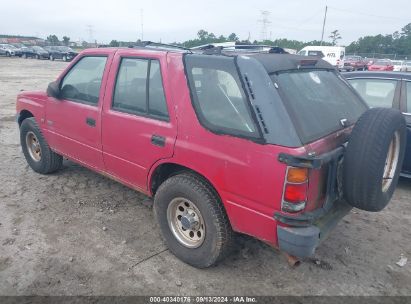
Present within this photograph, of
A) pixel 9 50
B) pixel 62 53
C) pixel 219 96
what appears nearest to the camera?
pixel 219 96

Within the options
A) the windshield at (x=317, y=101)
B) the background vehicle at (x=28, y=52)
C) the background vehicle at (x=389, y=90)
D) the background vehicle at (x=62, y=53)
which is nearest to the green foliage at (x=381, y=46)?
the background vehicle at (x=62, y=53)

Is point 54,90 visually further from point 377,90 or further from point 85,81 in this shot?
point 377,90

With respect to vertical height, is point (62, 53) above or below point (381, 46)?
below

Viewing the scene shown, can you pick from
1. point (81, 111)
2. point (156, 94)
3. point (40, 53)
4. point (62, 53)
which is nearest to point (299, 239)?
point (156, 94)

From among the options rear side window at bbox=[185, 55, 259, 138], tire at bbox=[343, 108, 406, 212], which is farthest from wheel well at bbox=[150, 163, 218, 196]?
tire at bbox=[343, 108, 406, 212]

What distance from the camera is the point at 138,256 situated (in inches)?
Answer: 125

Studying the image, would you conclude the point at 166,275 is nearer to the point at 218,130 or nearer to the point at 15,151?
the point at 218,130

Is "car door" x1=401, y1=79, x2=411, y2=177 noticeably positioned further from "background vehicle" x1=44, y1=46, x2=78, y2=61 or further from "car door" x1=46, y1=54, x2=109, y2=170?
"background vehicle" x1=44, y1=46, x2=78, y2=61

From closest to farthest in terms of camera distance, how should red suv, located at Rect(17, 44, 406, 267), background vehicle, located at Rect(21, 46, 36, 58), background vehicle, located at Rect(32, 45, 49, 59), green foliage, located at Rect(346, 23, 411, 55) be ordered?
red suv, located at Rect(17, 44, 406, 267)
background vehicle, located at Rect(32, 45, 49, 59)
background vehicle, located at Rect(21, 46, 36, 58)
green foliage, located at Rect(346, 23, 411, 55)

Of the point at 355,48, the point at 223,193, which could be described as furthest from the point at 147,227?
the point at 355,48

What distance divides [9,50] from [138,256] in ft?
148

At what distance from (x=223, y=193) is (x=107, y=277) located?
1218mm

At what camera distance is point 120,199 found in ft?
14.0

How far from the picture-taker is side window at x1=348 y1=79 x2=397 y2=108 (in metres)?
4.94
